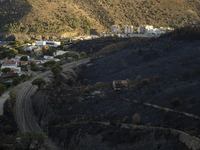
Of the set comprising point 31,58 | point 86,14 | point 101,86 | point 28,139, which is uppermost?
point 86,14

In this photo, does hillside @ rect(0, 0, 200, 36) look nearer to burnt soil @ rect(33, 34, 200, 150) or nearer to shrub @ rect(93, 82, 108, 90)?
burnt soil @ rect(33, 34, 200, 150)

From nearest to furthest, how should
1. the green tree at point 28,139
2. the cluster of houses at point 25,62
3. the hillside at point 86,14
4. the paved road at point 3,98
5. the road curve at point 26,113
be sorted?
the green tree at point 28,139 < the road curve at point 26,113 < the paved road at point 3,98 < the cluster of houses at point 25,62 < the hillside at point 86,14

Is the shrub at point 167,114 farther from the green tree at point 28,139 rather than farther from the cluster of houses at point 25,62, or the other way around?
the cluster of houses at point 25,62

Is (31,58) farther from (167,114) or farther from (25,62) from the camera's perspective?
(167,114)

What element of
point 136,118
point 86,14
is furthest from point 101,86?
point 86,14

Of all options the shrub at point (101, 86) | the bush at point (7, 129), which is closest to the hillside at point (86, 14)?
the shrub at point (101, 86)

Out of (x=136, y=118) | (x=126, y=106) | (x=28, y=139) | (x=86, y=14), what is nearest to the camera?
(x=28, y=139)

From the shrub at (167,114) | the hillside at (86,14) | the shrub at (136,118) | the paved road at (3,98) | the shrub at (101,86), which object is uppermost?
the hillside at (86,14)

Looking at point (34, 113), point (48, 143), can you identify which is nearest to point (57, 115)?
point (48, 143)
